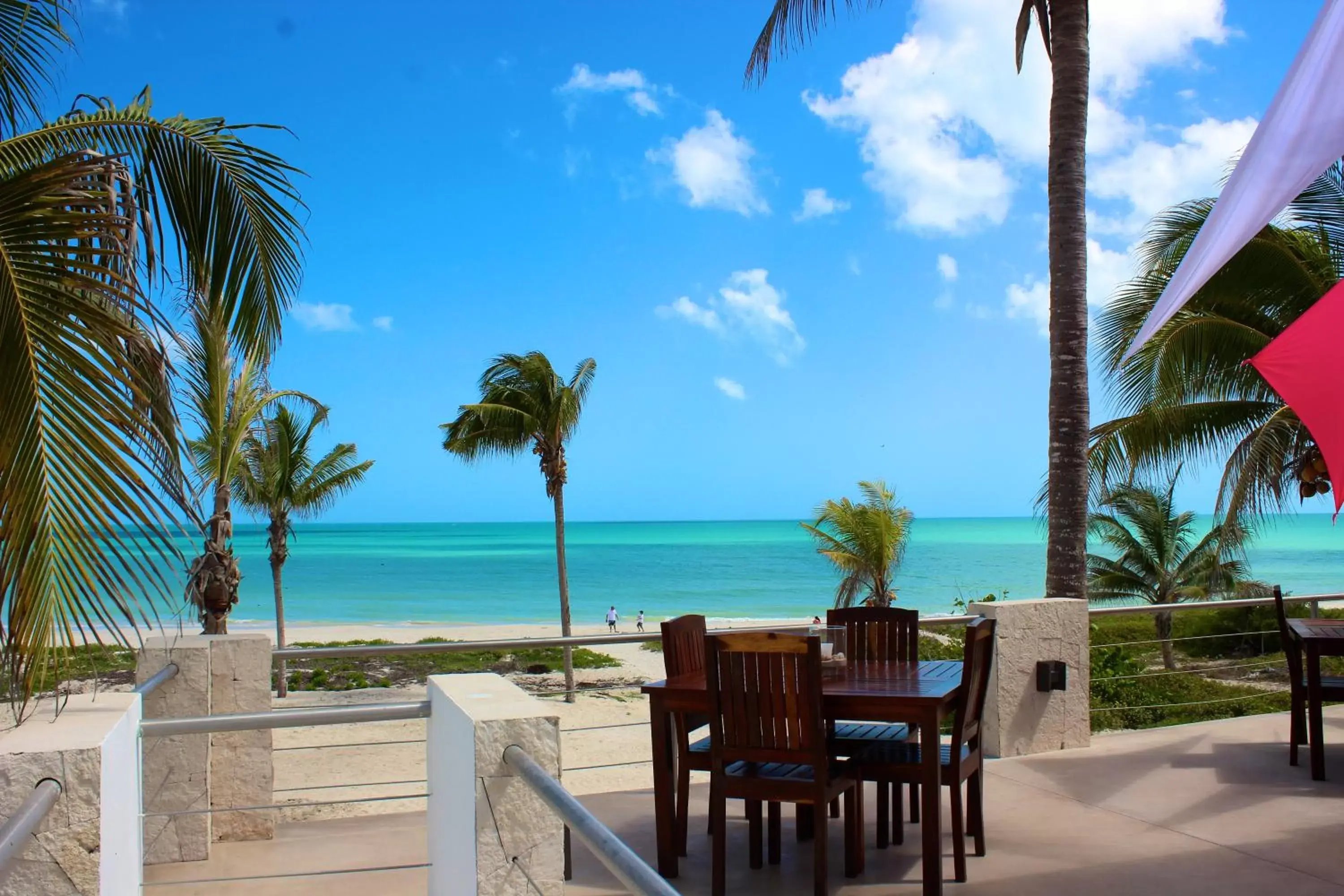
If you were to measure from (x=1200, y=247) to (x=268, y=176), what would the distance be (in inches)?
151

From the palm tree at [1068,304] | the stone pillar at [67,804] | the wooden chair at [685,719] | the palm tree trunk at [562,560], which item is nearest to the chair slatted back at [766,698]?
the wooden chair at [685,719]

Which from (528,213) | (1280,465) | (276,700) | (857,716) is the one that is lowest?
(276,700)

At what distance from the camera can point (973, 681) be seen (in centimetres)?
439

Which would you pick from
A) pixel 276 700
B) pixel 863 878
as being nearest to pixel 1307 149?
pixel 863 878

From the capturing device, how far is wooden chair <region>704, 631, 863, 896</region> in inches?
155

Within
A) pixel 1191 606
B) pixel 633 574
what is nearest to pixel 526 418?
pixel 1191 606

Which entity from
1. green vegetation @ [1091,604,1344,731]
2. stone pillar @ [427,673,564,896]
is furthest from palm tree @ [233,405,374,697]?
stone pillar @ [427,673,564,896]

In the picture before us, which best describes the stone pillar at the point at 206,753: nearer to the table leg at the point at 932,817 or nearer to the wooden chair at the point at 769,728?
the wooden chair at the point at 769,728

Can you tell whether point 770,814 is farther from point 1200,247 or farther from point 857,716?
point 1200,247

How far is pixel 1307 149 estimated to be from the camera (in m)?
2.54

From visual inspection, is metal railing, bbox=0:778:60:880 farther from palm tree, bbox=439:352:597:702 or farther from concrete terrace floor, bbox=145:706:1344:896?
palm tree, bbox=439:352:597:702

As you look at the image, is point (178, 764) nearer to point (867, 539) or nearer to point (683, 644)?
point (683, 644)

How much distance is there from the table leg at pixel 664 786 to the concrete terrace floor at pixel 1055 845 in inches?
4.8

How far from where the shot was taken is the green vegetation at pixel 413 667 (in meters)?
24.0
